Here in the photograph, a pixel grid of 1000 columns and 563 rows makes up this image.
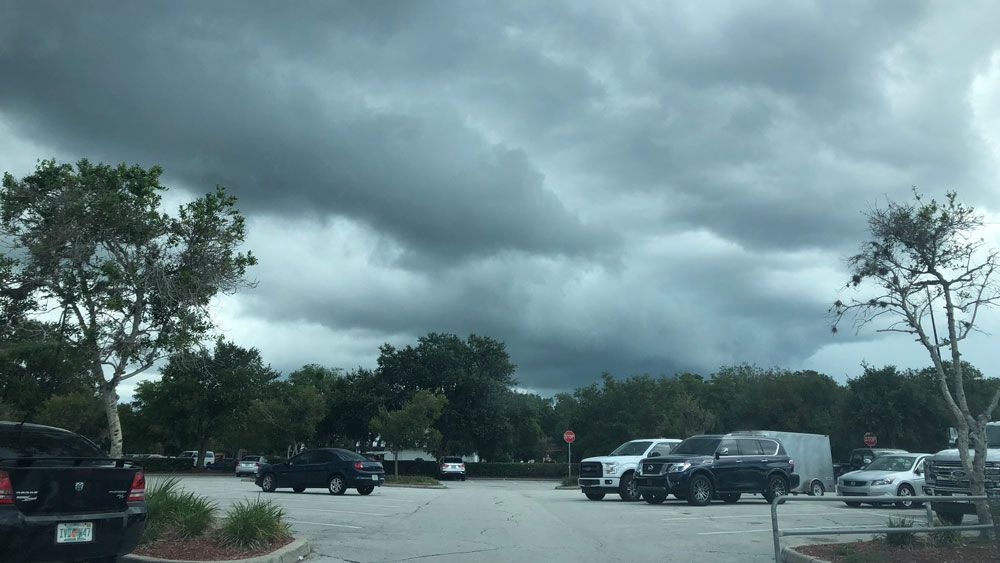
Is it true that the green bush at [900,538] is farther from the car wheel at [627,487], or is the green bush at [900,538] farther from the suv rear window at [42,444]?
the car wheel at [627,487]

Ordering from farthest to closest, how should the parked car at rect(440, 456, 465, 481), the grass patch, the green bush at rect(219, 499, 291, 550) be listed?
the parked car at rect(440, 456, 465, 481) < the grass patch < the green bush at rect(219, 499, 291, 550)

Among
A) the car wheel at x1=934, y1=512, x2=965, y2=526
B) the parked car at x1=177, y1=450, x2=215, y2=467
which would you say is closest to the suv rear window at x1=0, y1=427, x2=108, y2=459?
the car wheel at x1=934, y1=512, x2=965, y2=526

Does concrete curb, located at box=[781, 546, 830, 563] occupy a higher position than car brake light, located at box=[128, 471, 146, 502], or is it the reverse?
car brake light, located at box=[128, 471, 146, 502]

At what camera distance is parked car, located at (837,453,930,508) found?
23.1 m

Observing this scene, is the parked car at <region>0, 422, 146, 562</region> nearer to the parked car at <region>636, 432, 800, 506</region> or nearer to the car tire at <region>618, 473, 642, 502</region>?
the parked car at <region>636, 432, 800, 506</region>

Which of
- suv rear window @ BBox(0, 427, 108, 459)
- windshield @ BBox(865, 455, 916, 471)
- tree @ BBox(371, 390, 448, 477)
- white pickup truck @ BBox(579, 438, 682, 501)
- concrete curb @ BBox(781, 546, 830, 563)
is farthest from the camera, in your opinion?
tree @ BBox(371, 390, 448, 477)

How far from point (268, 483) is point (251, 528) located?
18.3 metres

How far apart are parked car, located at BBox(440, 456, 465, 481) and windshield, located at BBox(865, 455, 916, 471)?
3217cm

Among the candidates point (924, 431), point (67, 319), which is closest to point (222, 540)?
point (67, 319)

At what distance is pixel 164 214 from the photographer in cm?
1441

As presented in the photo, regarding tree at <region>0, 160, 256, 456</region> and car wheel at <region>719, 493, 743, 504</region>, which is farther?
car wheel at <region>719, 493, 743, 504</region>

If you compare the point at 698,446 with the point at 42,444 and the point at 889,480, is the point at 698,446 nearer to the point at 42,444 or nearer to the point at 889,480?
the point at 889,480

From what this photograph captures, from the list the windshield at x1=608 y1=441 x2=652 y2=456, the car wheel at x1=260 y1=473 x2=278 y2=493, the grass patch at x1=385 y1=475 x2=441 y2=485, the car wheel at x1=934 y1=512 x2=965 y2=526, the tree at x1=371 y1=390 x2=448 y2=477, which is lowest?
the grass patch at x1=385 y1=475 x2=441 y2=485

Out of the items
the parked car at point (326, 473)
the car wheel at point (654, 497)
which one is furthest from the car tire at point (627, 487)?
the parked car at point (326, 473)
